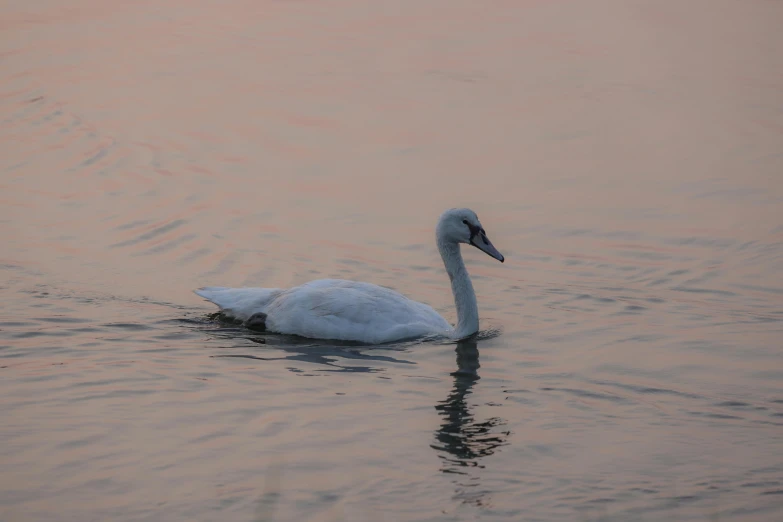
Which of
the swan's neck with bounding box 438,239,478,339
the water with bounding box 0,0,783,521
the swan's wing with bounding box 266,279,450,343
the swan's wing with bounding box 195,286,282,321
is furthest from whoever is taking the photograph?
the swan's wing with bounding box 195,286,282,321

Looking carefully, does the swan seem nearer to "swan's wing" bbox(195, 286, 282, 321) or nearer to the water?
"swan's wing" bbox(195, 286, 282, 321)

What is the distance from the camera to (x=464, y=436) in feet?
31.0

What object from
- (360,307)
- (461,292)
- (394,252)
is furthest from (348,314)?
(394,252)

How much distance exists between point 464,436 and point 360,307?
8.66 feet

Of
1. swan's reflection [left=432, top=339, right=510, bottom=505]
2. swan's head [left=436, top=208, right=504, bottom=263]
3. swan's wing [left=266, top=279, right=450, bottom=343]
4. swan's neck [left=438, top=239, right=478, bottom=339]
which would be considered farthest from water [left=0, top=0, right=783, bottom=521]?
swan's head [left=436, top=208, right=504, bottom=263]

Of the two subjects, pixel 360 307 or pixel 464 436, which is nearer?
pixel 464 436

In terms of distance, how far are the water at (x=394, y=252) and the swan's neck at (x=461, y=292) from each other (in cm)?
26

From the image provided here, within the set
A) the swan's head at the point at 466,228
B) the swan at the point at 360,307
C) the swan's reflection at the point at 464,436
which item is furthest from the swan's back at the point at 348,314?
the swan's reflection at the point at 464,436

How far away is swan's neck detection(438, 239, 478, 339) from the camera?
475 inches

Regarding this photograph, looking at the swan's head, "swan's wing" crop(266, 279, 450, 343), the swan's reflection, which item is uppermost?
the swan's head

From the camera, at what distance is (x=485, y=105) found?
20.8 m

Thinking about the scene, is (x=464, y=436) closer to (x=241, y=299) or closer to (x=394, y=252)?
(x=241, y=299)

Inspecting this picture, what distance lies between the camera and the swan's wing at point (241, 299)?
40.3 feet

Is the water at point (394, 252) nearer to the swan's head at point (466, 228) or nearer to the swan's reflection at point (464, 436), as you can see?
the swan's reflection at point (464, 436)
